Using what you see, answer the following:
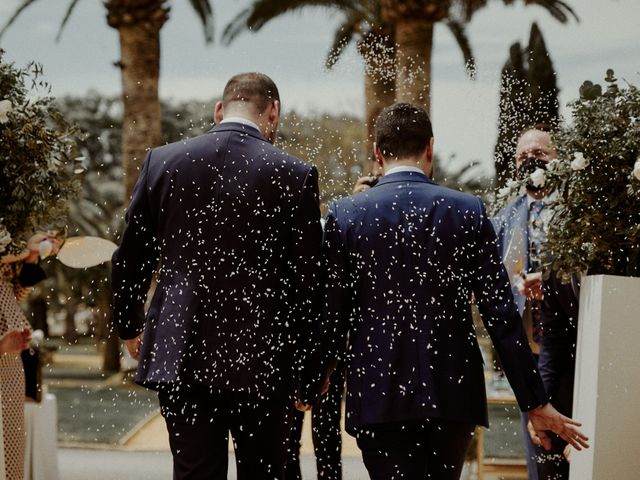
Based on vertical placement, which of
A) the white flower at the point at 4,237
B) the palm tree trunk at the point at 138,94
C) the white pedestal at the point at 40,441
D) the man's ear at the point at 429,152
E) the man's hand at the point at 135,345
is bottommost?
the white pedestal at the point at 40,441

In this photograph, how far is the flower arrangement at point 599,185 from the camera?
552cm

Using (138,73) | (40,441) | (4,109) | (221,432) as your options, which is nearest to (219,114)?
(221,432)

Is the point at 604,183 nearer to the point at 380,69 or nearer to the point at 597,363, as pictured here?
the point at 597,363

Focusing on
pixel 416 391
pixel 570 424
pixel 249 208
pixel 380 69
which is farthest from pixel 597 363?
pixel 380 69

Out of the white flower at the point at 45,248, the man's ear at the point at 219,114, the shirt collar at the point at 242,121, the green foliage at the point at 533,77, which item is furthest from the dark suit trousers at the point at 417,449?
the green foliage at the point at 533,77

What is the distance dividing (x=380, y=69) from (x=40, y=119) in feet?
39.9

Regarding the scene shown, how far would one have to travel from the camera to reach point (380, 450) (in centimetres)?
379

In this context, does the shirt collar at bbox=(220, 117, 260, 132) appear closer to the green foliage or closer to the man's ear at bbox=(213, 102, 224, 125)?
the man's ear at bbox=(213, 102, 224, 125)

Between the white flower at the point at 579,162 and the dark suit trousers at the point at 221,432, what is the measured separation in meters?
2.39

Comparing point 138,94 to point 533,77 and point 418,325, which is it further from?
point 418,325

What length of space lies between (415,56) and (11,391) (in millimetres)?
8831

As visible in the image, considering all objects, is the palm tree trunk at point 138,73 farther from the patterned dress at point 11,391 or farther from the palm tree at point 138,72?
the patterned dress at point 11,391

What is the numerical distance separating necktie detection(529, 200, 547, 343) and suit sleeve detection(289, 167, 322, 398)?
7.49 ft

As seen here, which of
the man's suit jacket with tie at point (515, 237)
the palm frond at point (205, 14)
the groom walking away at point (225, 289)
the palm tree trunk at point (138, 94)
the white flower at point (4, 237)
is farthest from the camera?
the palm frond at point (205, 14)
